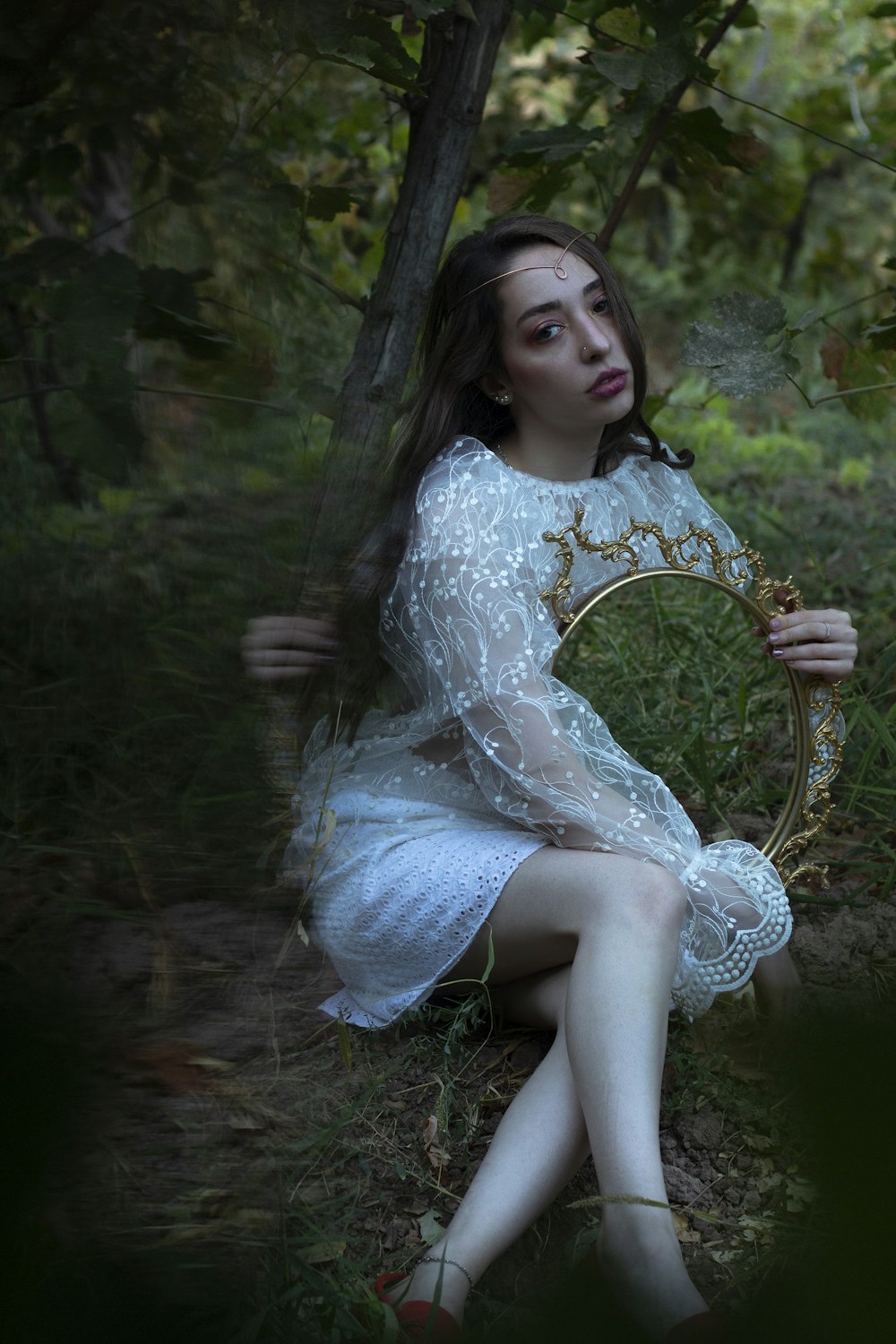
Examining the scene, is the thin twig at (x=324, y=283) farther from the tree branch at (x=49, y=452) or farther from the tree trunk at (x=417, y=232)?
the tree branch at (x=49, y=452)

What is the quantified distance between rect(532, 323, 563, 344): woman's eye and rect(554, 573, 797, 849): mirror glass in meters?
0.46

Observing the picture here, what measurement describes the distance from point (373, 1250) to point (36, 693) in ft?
3.35

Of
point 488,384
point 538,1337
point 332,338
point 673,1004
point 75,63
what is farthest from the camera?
point 332,338

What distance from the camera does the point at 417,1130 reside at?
5.26 feet

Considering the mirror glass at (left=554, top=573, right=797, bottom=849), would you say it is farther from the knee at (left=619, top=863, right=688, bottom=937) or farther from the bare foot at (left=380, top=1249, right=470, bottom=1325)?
the bare foot at (left=380, top=1249, right=470, bottom=1325)

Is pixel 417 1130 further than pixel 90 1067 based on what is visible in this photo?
Yes

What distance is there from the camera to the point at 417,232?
80.8 inches

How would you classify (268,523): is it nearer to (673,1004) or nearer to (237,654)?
(237,654)

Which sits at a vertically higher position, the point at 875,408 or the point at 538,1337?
the point at 875,408

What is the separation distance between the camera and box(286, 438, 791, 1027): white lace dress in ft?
5.16

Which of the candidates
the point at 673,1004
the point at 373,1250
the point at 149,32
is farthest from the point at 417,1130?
the point at 149,32

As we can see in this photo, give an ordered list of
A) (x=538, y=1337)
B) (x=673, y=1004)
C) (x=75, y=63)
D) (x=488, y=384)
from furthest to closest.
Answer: (x=488, y=384)
(x=673, y=1004)
(x=75, y=63)
(x=538, y=1337)

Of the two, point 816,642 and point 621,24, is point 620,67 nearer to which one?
point 621,24

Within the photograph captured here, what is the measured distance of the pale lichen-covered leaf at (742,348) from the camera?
6.25 feet
